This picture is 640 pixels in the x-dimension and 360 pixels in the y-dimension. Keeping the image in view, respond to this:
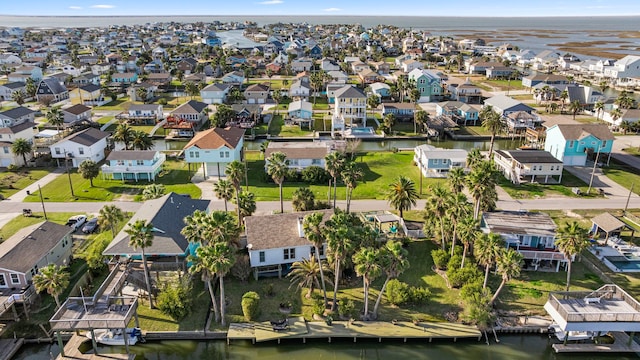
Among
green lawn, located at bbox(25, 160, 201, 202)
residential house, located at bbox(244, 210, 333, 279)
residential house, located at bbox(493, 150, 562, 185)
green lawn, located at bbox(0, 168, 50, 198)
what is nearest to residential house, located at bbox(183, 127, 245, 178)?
green lawn, located at bbox(25, 160, 201, 202)

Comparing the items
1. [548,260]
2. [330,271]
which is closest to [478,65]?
[548,260]

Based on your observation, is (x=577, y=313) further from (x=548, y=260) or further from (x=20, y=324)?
(x=20, y=324)

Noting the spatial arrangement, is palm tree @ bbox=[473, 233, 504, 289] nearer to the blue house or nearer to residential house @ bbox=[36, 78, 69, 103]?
the blue house

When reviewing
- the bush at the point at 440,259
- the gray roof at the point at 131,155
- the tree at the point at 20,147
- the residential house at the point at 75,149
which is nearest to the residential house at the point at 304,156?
the gray roof at the point at 131,155

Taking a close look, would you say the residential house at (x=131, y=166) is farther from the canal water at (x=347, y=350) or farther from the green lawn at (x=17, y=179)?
the canal water at (x=347, y=350)

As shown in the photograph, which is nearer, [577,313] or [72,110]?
[577,313]

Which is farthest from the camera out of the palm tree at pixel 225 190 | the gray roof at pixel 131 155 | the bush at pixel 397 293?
the gray roof at pixel 131 155

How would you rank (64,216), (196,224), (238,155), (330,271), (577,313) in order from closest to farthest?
(577,313) → (196,224) → (330,271) → (64,216) → (238,155)
